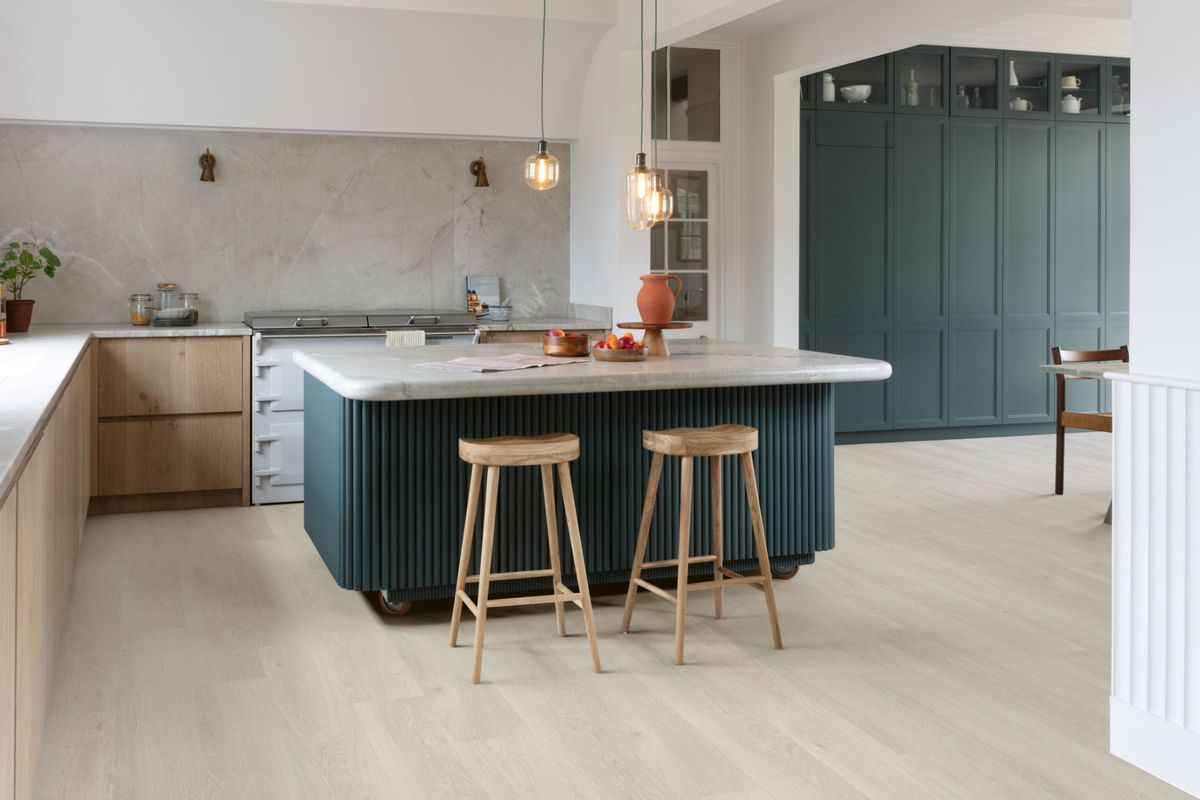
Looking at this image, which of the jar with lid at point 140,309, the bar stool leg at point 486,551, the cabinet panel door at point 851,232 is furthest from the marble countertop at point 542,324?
the bar stool leg at point 486,551

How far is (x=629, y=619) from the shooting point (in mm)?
3805

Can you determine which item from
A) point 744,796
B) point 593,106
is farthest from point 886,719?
point 593,106

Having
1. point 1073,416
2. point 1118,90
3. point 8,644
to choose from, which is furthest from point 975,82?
point 8,644

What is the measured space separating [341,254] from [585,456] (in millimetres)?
→ 3150

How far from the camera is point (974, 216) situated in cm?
765

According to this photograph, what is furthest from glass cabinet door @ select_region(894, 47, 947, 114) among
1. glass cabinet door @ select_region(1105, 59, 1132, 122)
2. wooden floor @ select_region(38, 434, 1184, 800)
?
wooden floor @ select_region(38, 434, 1184, 800)

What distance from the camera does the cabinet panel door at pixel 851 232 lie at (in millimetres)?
7316

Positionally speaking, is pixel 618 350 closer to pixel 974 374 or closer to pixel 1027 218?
pixel 974 374

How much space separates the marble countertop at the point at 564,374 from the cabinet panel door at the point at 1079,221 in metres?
4.17

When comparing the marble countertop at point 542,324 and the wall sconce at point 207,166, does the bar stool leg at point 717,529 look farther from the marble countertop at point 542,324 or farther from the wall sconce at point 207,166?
the wall sconce at point 207,166

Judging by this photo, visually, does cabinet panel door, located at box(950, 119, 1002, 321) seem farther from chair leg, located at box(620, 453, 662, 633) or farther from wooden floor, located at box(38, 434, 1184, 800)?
chair leg, located at box(620, 453, 662, 633)

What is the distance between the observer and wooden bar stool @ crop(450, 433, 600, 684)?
344 centimetres

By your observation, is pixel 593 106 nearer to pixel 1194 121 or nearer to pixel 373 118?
pixel 373 118

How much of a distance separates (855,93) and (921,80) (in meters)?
0.50
